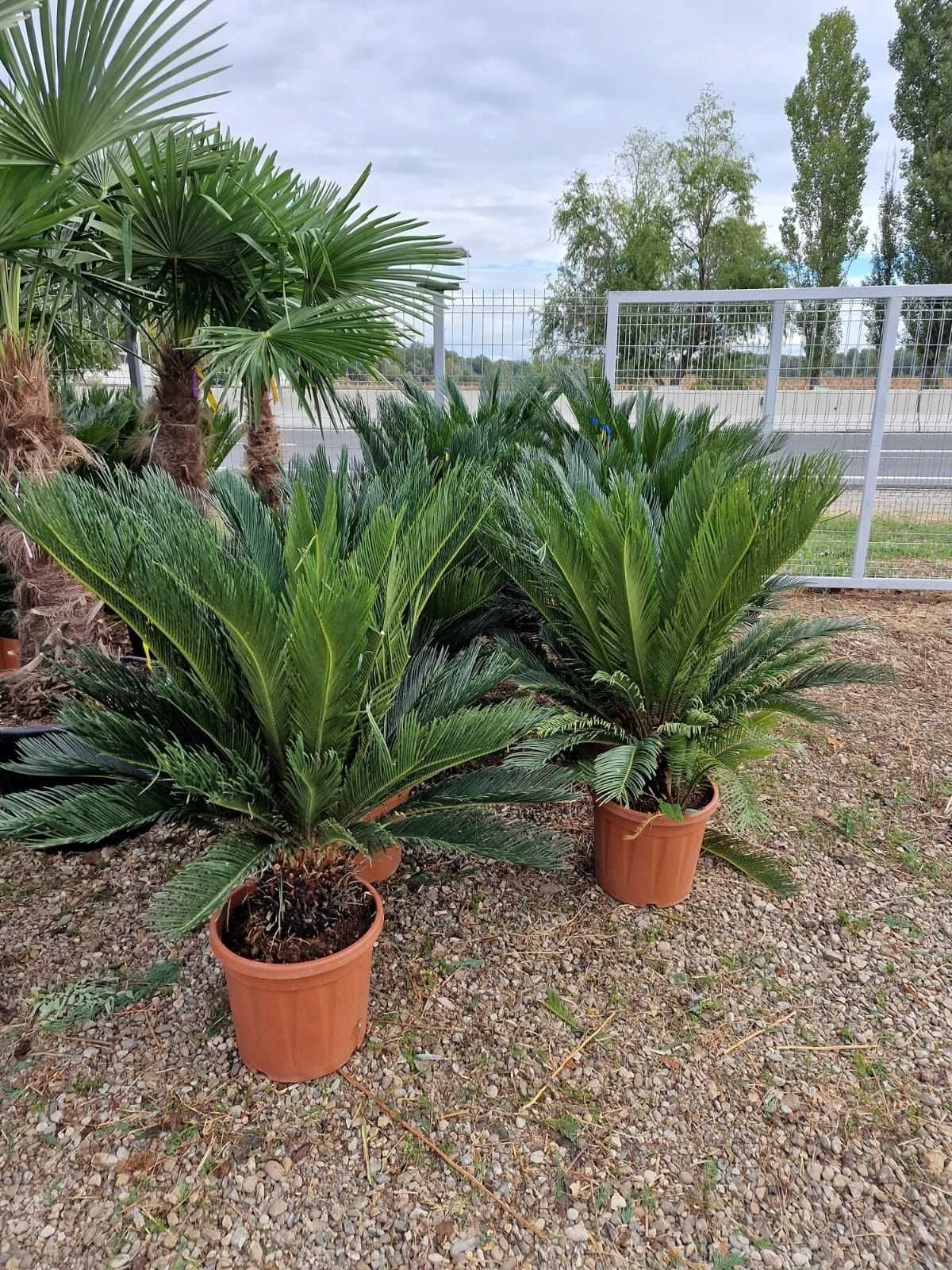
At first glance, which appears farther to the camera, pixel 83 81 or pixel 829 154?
pixel 829 154

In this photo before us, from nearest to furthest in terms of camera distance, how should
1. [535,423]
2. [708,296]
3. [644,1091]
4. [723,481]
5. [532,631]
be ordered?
[644,1091], [723,481], [532,631], [535,423], [708,296]

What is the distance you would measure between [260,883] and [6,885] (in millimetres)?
1280

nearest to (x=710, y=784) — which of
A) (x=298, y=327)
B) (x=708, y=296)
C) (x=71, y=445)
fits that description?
(x=298, y=327)

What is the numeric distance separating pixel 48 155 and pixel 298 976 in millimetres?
2748

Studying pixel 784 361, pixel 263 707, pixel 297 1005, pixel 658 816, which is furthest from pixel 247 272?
pixel 784 361

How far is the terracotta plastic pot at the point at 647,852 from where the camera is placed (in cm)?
236

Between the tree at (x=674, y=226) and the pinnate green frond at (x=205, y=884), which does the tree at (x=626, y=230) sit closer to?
the tree at (x=674, y=226)

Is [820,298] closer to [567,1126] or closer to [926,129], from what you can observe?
[567,1126]

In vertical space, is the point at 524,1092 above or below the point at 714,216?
below

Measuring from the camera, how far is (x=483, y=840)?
1919 millimetres

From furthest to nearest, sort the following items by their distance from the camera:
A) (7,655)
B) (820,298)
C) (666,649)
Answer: (820,298), (7,655), (666,649)

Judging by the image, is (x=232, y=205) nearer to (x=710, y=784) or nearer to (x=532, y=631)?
(x=532, y=631)

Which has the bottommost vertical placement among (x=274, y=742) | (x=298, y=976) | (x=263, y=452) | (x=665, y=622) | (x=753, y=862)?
(x=753, y=862)

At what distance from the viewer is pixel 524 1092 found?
1865mm
